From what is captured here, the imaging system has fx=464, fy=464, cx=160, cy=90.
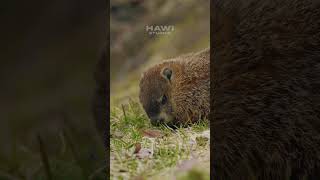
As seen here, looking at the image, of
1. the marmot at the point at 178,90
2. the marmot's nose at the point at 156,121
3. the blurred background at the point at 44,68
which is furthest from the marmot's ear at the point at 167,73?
the blurred background at the point at 44,68

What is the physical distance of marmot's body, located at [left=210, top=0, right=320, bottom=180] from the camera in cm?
181

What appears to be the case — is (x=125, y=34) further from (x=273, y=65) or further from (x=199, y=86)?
(x=273, y=65)

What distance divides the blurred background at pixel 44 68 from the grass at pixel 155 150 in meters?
0.27

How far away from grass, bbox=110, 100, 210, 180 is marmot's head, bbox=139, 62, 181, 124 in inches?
2.1

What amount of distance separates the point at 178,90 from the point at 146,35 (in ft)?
0.85

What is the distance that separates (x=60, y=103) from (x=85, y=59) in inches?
9.0

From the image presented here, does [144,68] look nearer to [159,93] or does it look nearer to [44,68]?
[159,93]

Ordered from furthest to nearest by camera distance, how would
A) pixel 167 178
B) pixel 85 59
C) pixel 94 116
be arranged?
pixel 85 59 < pixel 94 116 < pixel 167 178

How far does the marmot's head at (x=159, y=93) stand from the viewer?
5.98ft

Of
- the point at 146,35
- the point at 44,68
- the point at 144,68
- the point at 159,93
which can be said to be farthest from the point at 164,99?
the point at 44,68

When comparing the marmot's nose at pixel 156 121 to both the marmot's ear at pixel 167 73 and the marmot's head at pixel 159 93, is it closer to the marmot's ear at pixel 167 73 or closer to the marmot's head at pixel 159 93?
the marmot's head at pixel 159 93

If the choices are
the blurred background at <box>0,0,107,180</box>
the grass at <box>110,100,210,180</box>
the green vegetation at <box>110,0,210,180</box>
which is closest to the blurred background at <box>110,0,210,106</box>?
the green vegetation at <box>110,0,210,180</box>

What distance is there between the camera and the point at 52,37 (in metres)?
2.10

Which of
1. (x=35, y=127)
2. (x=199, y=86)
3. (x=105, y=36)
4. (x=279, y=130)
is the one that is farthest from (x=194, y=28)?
(x=35, y=127)
